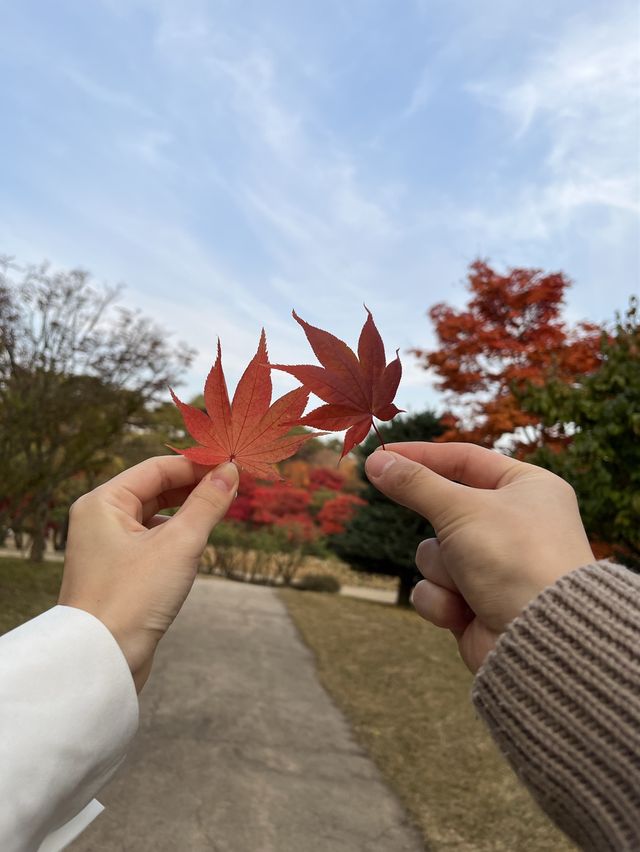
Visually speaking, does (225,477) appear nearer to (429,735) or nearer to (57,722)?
(57,722)

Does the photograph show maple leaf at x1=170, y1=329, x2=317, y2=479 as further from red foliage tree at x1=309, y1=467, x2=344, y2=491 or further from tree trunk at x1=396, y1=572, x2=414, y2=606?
red foliage tree at x1=309, y1=467, x2=344, y2=491

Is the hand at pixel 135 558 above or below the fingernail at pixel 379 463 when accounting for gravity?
below

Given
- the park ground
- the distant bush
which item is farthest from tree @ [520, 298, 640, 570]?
the distant bush

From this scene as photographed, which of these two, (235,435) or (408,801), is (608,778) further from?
(408,801)

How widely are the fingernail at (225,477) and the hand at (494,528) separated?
0.22 meters

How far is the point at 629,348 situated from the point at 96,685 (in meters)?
5.98

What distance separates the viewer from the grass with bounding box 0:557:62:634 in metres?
7.30

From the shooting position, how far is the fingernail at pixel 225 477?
998mm

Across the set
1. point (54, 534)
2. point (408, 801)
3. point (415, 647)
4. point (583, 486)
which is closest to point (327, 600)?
point (415, 647)

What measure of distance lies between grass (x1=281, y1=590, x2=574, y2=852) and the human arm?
2.81m

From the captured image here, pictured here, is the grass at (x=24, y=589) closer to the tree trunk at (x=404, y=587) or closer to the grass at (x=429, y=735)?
→ the grass at (x=429, y=735)

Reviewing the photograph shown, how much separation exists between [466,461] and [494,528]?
0.66ft

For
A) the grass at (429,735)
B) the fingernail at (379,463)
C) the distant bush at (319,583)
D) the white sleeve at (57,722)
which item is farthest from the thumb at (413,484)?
the distant bush at (319,583)

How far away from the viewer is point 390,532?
41.8ft
